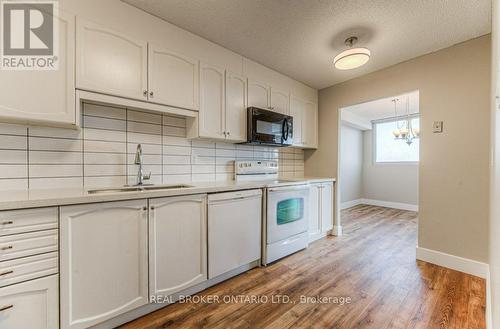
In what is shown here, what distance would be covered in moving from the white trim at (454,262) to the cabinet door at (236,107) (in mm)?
2439

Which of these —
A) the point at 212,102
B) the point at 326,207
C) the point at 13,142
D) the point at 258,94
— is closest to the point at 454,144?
the point at 326,207

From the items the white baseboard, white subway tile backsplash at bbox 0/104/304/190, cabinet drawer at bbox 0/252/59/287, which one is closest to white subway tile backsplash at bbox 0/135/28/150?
white subway tile backsplash at bbox 0/104/304/190

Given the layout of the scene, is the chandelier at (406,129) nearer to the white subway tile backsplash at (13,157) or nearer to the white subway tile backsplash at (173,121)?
the white subway tile backsplash at (173,121)

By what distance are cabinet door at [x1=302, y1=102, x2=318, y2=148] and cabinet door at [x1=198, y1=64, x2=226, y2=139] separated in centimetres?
152

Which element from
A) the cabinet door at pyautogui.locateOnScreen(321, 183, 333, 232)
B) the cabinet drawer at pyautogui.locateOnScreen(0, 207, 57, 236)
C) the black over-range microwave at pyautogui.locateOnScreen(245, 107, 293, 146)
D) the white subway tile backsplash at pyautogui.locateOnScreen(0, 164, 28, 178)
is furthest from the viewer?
the cabinet door at pyautogui.locateOnScreen(321, 183, 333, 232)

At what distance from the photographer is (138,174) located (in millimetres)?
1852

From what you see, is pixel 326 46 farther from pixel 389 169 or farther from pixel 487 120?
pixel 389 169

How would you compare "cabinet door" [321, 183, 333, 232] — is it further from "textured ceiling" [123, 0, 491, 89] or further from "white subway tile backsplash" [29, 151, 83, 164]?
"white subway tile backsplash" [29, 151, 83, 164]

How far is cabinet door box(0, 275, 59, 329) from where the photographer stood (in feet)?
3.49

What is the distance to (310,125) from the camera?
3359 mm

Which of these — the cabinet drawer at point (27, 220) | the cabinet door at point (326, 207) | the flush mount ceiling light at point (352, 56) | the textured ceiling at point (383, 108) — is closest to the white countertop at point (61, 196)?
the cabinet drawer at point (27, 220)

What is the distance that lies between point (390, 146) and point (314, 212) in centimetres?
387

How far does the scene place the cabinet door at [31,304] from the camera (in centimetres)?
106

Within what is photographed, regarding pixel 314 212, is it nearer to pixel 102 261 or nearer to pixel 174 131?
pixel 174 131
